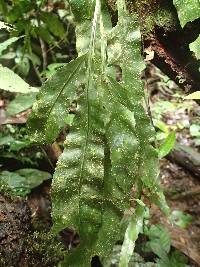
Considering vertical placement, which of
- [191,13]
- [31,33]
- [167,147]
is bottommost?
[167,147]

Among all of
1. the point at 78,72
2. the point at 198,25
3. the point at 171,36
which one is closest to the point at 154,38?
the point at 171,36

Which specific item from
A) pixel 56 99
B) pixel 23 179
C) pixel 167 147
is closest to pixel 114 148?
pixel 56 99

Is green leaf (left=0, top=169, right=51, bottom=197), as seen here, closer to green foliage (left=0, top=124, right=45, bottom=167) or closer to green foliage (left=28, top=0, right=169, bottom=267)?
green foliage (left=0, top=124, right=45, bottom=167)

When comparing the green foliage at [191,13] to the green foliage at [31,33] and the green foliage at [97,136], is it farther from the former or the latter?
the green foliage at [31,33]

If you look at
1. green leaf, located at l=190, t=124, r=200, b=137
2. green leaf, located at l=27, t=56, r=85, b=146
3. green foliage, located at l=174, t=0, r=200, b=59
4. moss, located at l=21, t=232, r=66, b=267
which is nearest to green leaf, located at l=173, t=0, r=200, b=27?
green foliage, located at l=174, t=0, r=200, b=59

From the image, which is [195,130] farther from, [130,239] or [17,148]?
[130,239]

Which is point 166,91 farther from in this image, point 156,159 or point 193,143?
point 156,159
